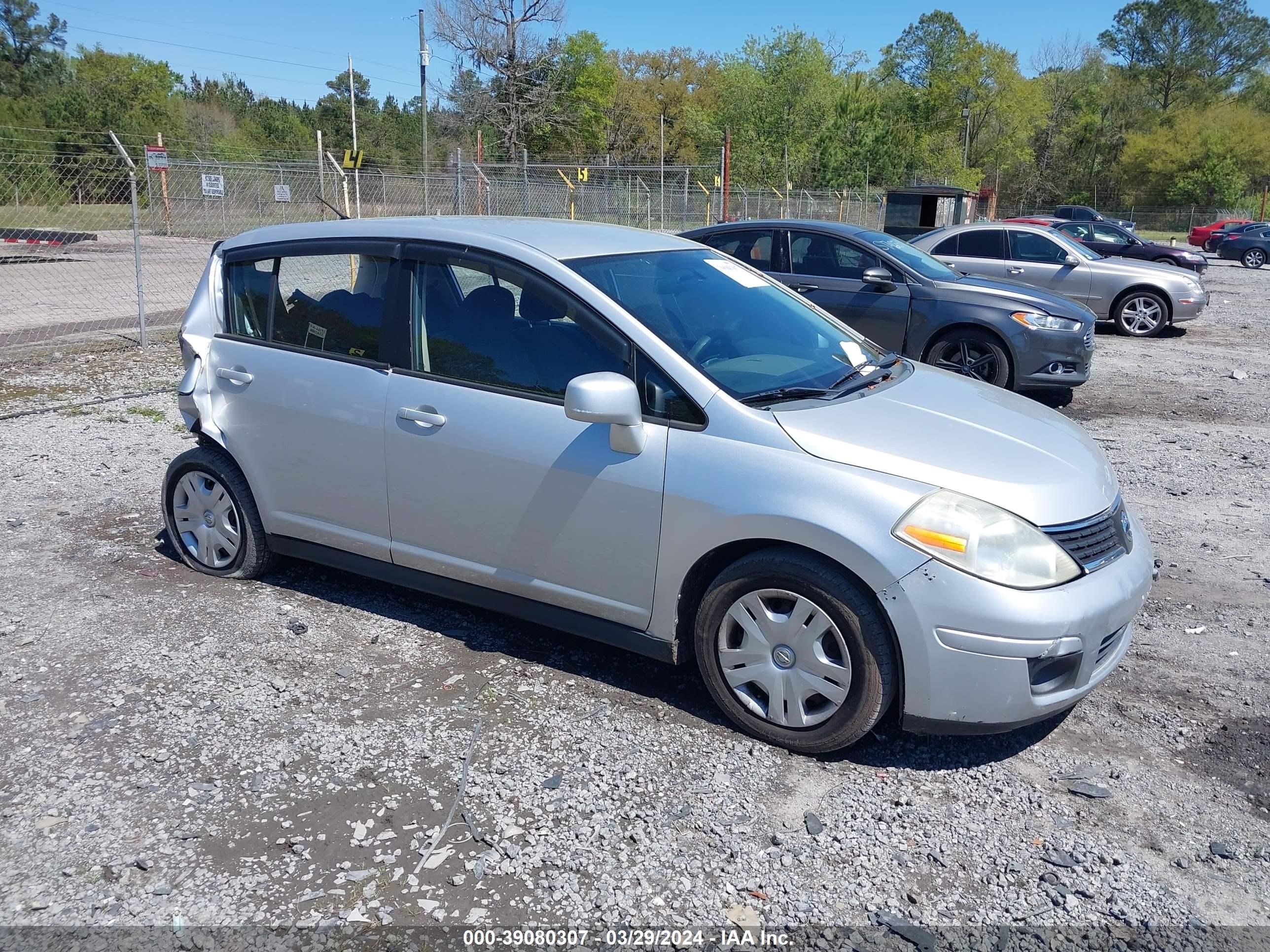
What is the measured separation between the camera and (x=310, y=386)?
4.43m

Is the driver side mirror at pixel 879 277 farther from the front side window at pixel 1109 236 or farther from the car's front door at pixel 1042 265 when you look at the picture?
the front side window at pixel 1109 236

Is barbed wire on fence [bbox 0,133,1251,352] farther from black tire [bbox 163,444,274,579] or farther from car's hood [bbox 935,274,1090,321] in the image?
black tire [bbox 163,444,274,579]

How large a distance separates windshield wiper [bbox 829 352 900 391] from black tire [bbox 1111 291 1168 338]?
1154 centimetres

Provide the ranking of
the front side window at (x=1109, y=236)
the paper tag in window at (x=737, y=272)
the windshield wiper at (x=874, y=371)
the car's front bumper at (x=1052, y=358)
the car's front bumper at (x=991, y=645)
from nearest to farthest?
the car's front bumper at (x=991, y=645), the windshield wiper at (x=874, y=371), the paper tag in window at (x=737, y=272), the car's front bumper at (x=1052, y=358), the front side window at (x=1109, y=236)

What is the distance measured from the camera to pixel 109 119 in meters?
46.0

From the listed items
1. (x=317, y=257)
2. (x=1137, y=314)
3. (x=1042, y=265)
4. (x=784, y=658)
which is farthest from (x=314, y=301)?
(x=1137, y=314)

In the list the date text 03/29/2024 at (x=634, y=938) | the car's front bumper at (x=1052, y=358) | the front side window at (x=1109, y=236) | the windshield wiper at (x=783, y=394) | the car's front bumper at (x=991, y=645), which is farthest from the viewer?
the front side window at (x=1109, y=236)

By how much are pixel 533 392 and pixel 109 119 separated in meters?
51.0

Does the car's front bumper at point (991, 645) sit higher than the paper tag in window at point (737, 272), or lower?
lower

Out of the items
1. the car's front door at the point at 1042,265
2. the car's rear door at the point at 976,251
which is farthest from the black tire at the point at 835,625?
the car's front door at the point at 1042,265

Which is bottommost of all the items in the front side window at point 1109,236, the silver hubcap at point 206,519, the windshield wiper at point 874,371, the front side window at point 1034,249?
the silver hubcap at point 206,519

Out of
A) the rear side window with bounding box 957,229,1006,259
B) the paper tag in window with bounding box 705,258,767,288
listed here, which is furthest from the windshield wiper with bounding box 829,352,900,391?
the rear side window with bounding box 957,229,1006,259

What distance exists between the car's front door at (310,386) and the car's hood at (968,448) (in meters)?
1.88

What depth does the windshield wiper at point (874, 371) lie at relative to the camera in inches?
159
